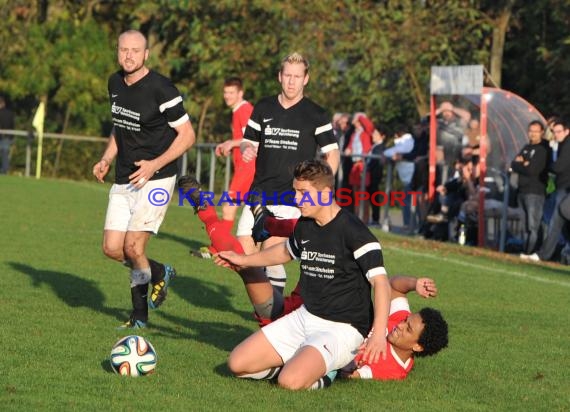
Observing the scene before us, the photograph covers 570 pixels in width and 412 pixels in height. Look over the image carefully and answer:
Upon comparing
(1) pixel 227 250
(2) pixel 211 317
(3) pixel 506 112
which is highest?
(3) pixel 506 112

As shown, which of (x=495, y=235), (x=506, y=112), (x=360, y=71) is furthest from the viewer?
(x=360, y=71)

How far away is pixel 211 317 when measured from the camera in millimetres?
11266

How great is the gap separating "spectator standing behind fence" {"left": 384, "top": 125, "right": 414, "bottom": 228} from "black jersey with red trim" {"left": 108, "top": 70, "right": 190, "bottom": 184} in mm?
12498

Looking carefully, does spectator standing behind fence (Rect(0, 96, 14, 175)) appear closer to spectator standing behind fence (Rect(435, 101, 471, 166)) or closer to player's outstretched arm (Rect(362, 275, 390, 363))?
spectator standing behind fence (Rect(435, 101, 471, 166))

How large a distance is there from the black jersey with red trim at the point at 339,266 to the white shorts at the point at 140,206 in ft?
7.01

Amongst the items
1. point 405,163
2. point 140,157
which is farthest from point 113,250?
point 405,163

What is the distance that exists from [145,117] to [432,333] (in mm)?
3055

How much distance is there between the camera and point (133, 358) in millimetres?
8227

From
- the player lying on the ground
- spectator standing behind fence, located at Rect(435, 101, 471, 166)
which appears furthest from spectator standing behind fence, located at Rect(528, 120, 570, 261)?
the player lying on the ground

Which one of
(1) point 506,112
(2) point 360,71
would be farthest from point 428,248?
(2) point 360,71

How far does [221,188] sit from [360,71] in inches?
308

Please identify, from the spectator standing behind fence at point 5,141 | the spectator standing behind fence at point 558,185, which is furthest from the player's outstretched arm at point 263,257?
the spectator standing behind fence at point 5,141

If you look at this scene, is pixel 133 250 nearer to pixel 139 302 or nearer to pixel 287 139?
pixel 139 302

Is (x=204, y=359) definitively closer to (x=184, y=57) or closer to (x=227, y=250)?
(x=227, y=250)
